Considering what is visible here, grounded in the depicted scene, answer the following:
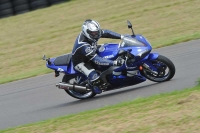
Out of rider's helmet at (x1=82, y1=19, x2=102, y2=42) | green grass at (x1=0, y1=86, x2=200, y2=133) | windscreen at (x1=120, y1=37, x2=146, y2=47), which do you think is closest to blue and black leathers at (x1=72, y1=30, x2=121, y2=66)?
rider's helmet at (x1=82, y1=19, x2=102, y2=42)

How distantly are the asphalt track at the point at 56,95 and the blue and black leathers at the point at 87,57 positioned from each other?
1.72 feet

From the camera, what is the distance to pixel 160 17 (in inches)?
689

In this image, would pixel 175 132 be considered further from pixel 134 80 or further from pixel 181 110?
pixel 134 80

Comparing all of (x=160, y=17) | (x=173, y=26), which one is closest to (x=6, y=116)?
(x=173, y=26)

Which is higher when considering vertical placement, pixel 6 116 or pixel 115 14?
pixel 115 14

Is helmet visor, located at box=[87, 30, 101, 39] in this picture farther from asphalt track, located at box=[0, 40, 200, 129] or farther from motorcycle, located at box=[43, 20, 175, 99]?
asphalt track, located at box=[0, 40, 200, 129]

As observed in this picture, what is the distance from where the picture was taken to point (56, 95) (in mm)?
10555

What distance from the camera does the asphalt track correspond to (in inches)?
357

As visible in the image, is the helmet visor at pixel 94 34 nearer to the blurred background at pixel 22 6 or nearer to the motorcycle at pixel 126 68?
the motorcycle at pixel 126 68

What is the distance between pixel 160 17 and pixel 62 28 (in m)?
3.64

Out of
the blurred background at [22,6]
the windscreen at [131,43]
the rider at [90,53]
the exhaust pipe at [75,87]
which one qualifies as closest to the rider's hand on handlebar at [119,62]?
the rider at [90,53]

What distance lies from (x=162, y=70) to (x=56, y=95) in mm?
2437

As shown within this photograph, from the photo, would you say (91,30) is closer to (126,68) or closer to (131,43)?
(131,43)

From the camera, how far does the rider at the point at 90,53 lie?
9.25 metres
